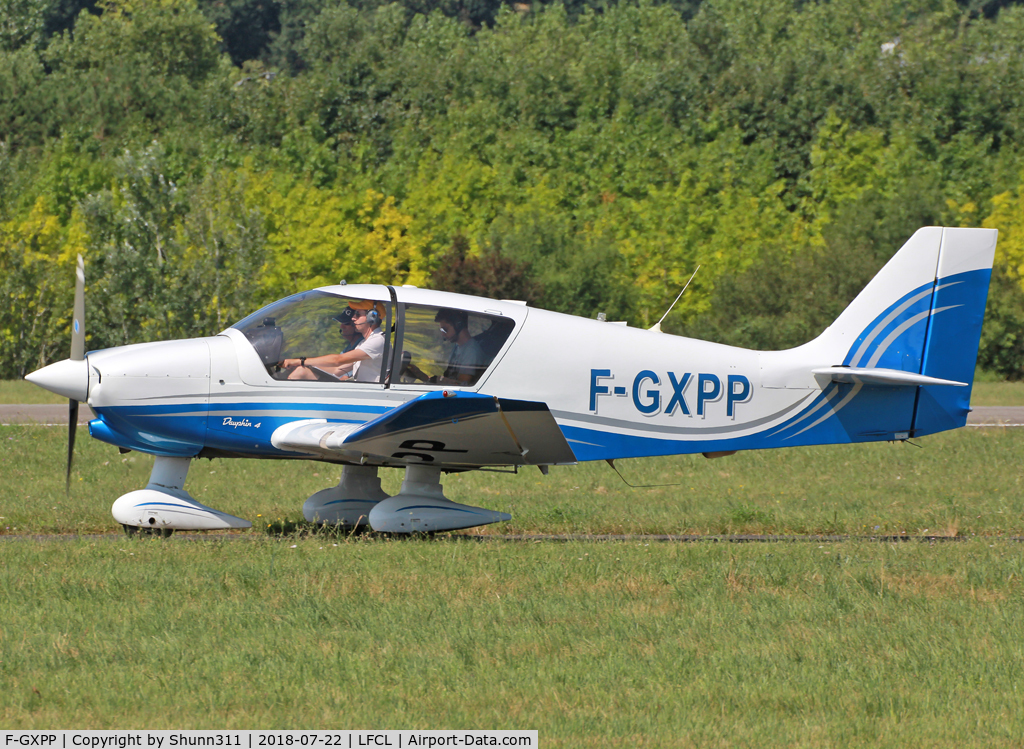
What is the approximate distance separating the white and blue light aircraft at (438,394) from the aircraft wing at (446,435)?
0.06 feet

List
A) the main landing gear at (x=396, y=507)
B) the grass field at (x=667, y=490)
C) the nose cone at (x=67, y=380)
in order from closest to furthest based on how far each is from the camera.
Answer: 1. the nose cone at (x=67, y=380)
2. the main landing gear at (x=396, y=507)
3. the grass field at (x=667, y=490)

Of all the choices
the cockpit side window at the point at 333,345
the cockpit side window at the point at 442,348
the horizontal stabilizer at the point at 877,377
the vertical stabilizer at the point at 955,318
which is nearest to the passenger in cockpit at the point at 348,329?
the cockpit side window at the point at 333,345

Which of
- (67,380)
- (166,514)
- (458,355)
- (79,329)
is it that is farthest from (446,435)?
(79,329)

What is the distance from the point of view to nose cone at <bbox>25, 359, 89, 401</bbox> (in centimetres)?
921

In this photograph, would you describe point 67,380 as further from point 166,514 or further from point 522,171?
point 522,171

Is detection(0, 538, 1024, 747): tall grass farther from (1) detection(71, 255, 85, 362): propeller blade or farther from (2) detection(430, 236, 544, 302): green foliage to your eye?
(2) detection(430, 236, 544, 302): green foliage

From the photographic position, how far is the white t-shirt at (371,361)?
948 centimetres

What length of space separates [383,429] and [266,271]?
29.5 m

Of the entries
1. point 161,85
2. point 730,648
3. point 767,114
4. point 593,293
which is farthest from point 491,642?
point 161,85

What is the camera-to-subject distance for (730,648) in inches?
250

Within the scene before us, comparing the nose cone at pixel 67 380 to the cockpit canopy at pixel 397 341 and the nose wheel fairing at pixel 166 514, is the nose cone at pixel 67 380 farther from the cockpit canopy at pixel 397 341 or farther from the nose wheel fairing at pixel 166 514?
the cockpit canopy at pixel 397 341

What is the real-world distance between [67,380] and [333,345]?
2.14 metres

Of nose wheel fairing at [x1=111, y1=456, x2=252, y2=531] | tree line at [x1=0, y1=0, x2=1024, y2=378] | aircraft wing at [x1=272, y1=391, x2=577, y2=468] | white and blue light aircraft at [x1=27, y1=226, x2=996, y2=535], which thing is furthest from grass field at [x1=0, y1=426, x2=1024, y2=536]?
tree line at [x1=0, y1=0, x2=1024, y2=378]

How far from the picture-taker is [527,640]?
6.45 m
